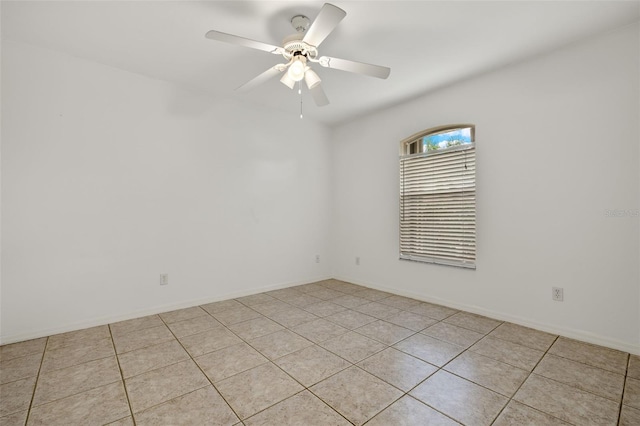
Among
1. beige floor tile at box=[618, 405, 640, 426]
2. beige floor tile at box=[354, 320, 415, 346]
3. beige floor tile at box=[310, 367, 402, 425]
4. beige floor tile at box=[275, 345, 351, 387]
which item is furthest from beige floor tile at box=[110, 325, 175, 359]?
beige floor tile at box=[618, 405, 640, 426]

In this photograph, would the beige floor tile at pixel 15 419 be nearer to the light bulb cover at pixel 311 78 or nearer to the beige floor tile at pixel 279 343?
the beige floor tile at pixel 279 343

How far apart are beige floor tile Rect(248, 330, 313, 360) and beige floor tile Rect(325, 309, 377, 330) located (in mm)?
521

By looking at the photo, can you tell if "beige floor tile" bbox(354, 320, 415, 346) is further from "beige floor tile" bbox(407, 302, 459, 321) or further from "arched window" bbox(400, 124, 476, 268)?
"arched window" bbox(400, 124, 476, 268)

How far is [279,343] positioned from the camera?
8.07 ft

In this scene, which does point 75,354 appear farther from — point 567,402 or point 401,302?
point 567,402

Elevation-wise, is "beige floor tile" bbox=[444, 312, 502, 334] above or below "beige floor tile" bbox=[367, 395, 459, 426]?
below

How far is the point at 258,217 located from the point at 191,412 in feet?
8.69

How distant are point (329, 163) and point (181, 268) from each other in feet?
9.25

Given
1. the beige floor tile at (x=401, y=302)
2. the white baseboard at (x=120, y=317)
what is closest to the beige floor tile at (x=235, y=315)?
the white baseboard at (x=120, y=317)

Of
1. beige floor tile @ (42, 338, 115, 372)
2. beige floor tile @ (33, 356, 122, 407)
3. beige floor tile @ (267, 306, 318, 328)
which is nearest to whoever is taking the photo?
beige floor tile @ (33, 356, 122, 407)

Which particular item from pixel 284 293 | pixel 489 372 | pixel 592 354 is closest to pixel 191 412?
pixel 489 372

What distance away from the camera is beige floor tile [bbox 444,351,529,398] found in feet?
5.98

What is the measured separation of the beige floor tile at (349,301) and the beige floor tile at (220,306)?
1204 mm

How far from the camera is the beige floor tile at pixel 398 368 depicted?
188 centimetres
